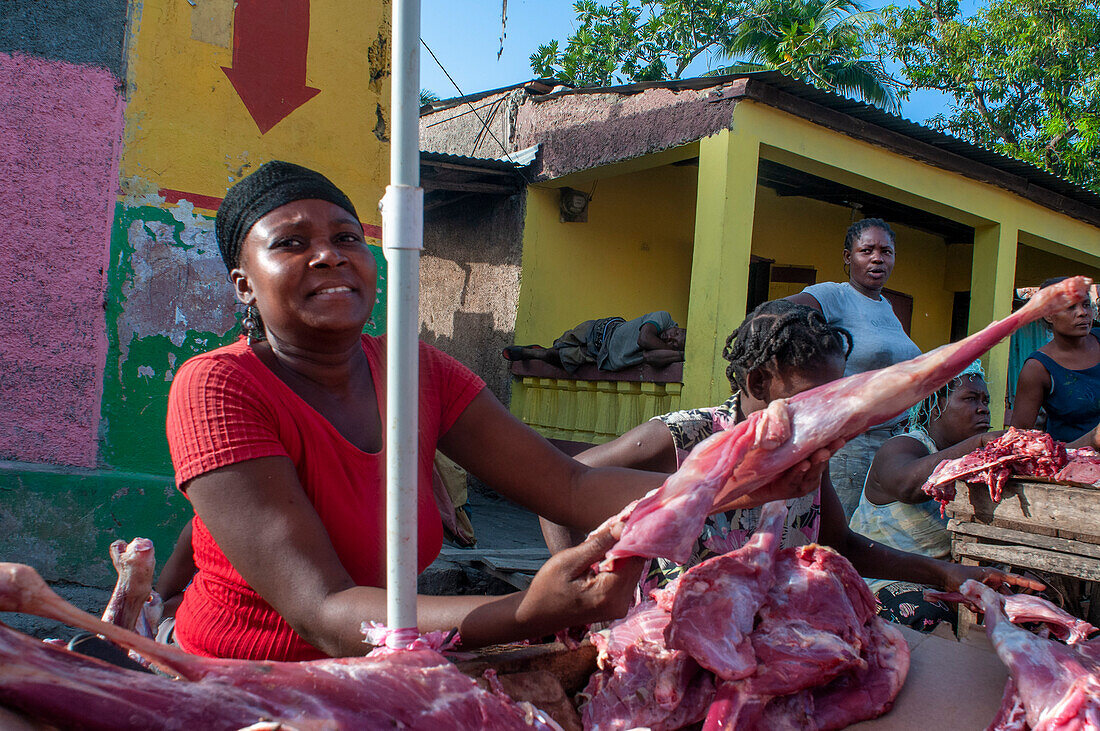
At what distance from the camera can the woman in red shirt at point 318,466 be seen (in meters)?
1.31

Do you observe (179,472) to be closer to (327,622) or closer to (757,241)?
(327,622)

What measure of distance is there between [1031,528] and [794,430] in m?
1.34

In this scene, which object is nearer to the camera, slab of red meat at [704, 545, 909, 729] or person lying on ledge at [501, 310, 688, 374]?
slab of red meat at [704, 545, 909, 729]

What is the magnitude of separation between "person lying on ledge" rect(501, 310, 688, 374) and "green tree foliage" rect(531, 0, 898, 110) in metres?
10.3

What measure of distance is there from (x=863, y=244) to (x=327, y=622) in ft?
13.8

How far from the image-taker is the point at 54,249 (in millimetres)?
4148

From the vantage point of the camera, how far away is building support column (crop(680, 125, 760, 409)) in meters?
6.57

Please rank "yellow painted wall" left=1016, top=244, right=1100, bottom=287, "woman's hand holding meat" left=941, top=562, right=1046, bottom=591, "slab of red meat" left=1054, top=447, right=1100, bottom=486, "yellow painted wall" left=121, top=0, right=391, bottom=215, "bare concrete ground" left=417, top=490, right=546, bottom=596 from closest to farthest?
"woman's hand holding meat" left=941, top=562, right=1046, bottom=591 < "slab of red meat" left=1054, top=447, right=1100, bottom=486 < "bare concrete ground" left=417, top=490, right=546, bottom=596 < "yellow painted wall" left=121, top=0, right=391, bottom=215 < "yellow painted wall" left=1016, top=244, right=1100, bottom=287

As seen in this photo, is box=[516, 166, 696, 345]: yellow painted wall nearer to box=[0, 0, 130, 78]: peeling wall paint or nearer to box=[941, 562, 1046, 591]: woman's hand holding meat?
box=[0, 0, 130, 78]: peeling wall paint

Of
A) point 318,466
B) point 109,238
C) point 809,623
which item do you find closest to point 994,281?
point 109,238

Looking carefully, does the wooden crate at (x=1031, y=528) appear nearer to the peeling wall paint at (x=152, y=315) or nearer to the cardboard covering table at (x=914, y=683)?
the cardboard covering table at (x=914, y=683)

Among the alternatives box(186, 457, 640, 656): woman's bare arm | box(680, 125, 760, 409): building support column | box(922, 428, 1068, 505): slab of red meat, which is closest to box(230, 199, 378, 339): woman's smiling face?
box(186, 457, 640, 656): woman's bare arm

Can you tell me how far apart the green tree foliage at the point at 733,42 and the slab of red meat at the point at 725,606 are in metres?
16.1

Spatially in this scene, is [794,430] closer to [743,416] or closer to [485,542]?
[743,416]
